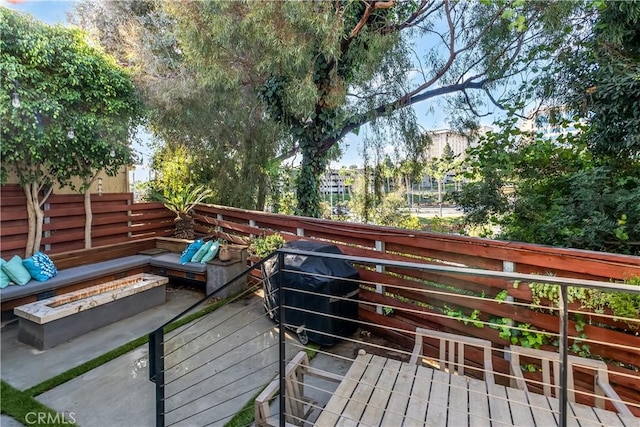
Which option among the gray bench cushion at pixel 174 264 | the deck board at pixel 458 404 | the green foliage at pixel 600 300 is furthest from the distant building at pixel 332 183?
the deck board at pixel 458 404

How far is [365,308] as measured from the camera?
336 centimetres

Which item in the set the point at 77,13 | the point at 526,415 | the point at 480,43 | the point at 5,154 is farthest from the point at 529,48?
the point at 77,13

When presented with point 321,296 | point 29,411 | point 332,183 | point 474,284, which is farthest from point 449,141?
point 29,411

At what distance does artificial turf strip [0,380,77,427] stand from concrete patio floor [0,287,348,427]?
0.04m

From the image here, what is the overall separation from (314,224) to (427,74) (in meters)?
2.91

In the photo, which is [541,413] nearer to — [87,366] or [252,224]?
[87,366]

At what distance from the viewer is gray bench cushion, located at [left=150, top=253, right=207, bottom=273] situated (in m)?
4.43

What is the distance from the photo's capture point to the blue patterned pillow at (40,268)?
357cm

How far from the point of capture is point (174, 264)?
15.0 ft

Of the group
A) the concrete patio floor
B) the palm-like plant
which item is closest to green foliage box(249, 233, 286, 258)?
the concrete patio floor

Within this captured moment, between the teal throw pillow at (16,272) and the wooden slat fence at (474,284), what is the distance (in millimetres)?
3205

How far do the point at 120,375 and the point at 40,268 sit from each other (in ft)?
6.66

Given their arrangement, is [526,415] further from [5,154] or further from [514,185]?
[5,154]

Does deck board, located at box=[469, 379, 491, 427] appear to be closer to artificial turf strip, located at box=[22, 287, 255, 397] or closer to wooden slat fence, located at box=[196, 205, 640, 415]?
wooden slat fence, located at box=[196, 205, 640, 415]
